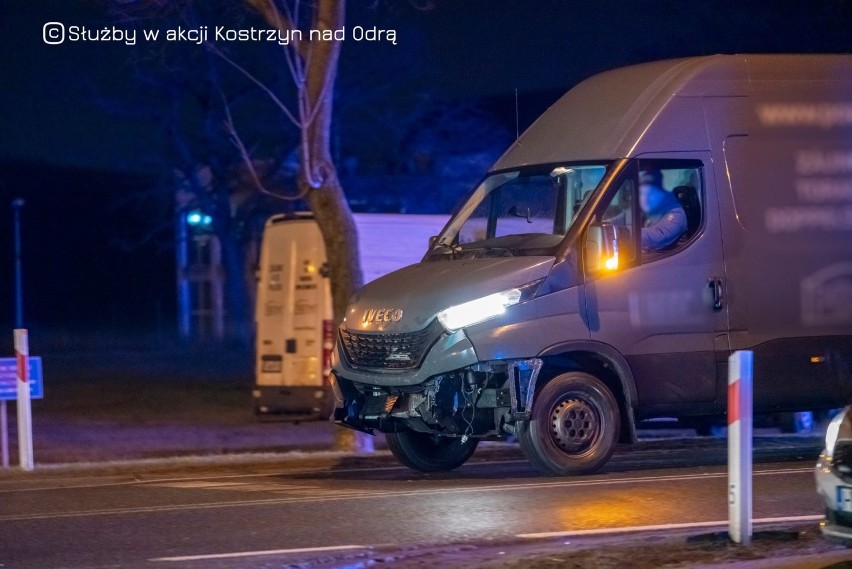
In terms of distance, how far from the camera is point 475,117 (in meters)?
31.0

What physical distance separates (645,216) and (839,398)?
2.24m

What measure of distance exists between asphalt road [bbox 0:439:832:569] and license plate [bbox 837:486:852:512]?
1.76 metres

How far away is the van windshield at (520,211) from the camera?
1050 centimetres

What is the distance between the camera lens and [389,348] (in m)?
10.2

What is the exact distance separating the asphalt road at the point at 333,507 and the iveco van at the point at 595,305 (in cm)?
50

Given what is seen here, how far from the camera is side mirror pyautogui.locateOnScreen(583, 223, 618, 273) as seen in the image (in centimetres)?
1011

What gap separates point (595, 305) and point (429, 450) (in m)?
2.09

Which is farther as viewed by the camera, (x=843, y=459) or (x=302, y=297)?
(x=302, y=297)

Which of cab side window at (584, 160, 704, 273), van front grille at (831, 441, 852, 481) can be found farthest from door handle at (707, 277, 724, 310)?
van front grille at (831, 441, 852, 481)

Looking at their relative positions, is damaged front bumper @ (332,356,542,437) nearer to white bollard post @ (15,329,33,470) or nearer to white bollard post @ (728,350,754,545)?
white bollard post @ (728,350,754,545)

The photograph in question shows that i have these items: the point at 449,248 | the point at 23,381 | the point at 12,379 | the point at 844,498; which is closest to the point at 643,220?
the point at 449,248

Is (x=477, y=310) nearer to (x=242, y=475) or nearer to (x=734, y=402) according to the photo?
(x=242, y=475)

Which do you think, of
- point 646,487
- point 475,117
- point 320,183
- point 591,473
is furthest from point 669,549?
point 475,117

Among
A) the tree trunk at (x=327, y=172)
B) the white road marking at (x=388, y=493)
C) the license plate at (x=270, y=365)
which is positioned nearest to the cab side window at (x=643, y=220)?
the white road marking at (x=388, y=493)
